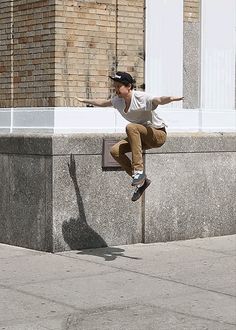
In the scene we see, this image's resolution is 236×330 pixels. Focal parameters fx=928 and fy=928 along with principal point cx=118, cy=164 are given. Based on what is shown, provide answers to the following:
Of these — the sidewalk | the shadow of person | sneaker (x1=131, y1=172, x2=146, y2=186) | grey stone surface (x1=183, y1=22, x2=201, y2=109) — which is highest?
grey stone surface (x1=183, y1=22, x2=201, y2=109)

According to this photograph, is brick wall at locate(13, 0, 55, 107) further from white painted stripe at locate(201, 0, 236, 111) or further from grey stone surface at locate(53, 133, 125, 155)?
white painted stripe at locate(201, 0, 236, 111)

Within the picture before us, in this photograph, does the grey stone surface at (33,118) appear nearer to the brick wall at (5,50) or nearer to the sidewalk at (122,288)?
the brick wall at (5,50)

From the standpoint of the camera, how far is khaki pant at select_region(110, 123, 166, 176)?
32.5ft

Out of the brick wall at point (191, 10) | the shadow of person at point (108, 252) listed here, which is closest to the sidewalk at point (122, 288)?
the shadow of person at point (108, 252)

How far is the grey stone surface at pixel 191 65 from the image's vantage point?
12.3 metres

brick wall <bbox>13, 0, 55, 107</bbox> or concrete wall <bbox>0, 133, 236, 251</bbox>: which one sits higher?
brick wall <bbox>13, 0, 55, 107</bbox>

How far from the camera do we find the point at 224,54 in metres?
12.7

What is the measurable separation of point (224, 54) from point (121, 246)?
315 centimetres

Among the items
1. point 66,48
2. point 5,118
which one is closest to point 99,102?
point 66,48

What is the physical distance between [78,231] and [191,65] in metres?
2.90

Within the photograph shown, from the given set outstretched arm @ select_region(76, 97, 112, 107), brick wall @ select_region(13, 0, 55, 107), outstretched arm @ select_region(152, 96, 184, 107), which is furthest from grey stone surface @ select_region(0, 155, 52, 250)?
outstretched arm @ select_region(152, 96, 184, 107)

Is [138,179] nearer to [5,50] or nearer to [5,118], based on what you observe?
[5,118]

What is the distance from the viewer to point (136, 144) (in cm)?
991

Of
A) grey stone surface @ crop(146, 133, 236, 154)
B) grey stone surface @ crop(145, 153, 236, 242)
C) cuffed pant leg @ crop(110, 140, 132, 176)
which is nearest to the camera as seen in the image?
cuffed pant leg @ crop(110, 140, 132, 176)
